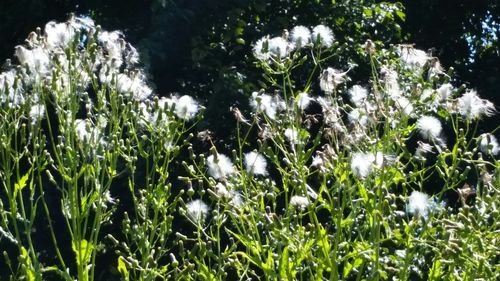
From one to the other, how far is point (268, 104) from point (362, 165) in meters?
0.57

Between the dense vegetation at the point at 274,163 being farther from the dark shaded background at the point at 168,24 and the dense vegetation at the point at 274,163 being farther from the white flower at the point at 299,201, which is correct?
the dark shaded background at the point at 168,24

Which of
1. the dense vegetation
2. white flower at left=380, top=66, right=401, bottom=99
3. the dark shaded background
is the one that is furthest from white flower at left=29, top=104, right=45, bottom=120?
the dark shaded background

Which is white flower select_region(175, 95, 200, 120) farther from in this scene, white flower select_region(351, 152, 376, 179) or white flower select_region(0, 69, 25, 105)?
white flower select_region(351, 152, 376, 179)

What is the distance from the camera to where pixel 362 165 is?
370cm

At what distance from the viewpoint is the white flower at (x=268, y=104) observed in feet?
13.3

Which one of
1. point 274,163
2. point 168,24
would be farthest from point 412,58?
point 168,24

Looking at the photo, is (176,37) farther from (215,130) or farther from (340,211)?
(340,211)

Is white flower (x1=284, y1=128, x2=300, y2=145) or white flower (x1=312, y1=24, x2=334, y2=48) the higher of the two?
white flower (x1=312, y1=24, x2=334, y2=48)

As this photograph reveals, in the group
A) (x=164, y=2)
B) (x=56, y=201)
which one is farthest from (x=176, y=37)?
(x=56, y=201)

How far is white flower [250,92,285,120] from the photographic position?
13.3 feet

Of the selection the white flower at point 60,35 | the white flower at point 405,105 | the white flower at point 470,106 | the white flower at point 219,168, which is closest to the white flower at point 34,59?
the white flower at point 60,35

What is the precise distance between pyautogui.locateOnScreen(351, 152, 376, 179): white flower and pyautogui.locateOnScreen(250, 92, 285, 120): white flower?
19.0 inches

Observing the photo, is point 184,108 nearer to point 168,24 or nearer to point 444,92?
point 444,92

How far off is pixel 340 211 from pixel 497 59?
6.97 metres
